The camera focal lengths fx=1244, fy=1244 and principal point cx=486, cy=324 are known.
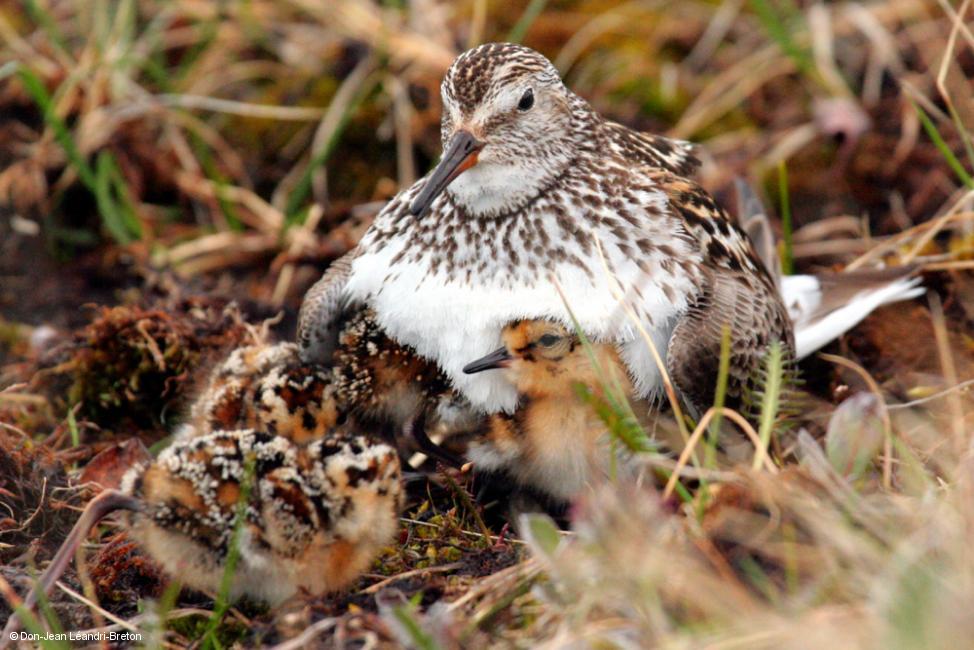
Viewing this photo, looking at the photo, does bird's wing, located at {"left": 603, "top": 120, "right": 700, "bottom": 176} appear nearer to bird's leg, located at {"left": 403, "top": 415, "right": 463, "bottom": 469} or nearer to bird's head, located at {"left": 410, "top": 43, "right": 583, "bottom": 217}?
bird's head, located at {"left": 410, "top": 43, "right": 583, "bottom": 217}

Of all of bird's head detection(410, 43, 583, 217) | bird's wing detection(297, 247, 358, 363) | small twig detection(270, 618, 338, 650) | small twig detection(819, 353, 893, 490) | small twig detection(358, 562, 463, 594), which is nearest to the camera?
small twig detection(270, 618, 338, 650)

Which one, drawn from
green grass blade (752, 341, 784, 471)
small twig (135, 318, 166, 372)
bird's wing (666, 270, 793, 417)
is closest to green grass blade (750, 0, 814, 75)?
bird's wing (666, 270, 793, 417)

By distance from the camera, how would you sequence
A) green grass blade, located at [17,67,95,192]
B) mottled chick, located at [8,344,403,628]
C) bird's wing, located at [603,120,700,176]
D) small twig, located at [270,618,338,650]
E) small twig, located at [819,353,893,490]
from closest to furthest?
small twig, located at [270,618,338,650] → mottled chick, located at [8,344,403,628] → small twig, located at [819,353,893,490] → bird's wing, located at [603,120,700,176] → green grass blade, located at [17,67,95,192]

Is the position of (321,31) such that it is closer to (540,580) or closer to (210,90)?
(210,90)

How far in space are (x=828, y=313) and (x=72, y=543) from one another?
3186mm

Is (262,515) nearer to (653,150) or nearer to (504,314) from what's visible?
(504,314)

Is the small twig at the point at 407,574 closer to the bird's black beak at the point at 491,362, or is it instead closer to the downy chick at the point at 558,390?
the downy chick at the point at 558,390

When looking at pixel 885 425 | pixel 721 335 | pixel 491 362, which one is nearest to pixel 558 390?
pixel 491 362

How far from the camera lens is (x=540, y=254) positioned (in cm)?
418

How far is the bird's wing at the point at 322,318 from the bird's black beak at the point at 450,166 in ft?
1.66

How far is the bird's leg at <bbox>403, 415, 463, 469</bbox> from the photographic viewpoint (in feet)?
14.5

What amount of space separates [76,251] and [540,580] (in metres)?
4.30

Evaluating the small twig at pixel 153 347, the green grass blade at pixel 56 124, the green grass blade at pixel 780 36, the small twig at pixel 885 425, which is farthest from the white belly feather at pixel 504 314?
the green grass blade at pixel 780 36

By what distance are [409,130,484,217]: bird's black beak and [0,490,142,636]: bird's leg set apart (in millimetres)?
1310
